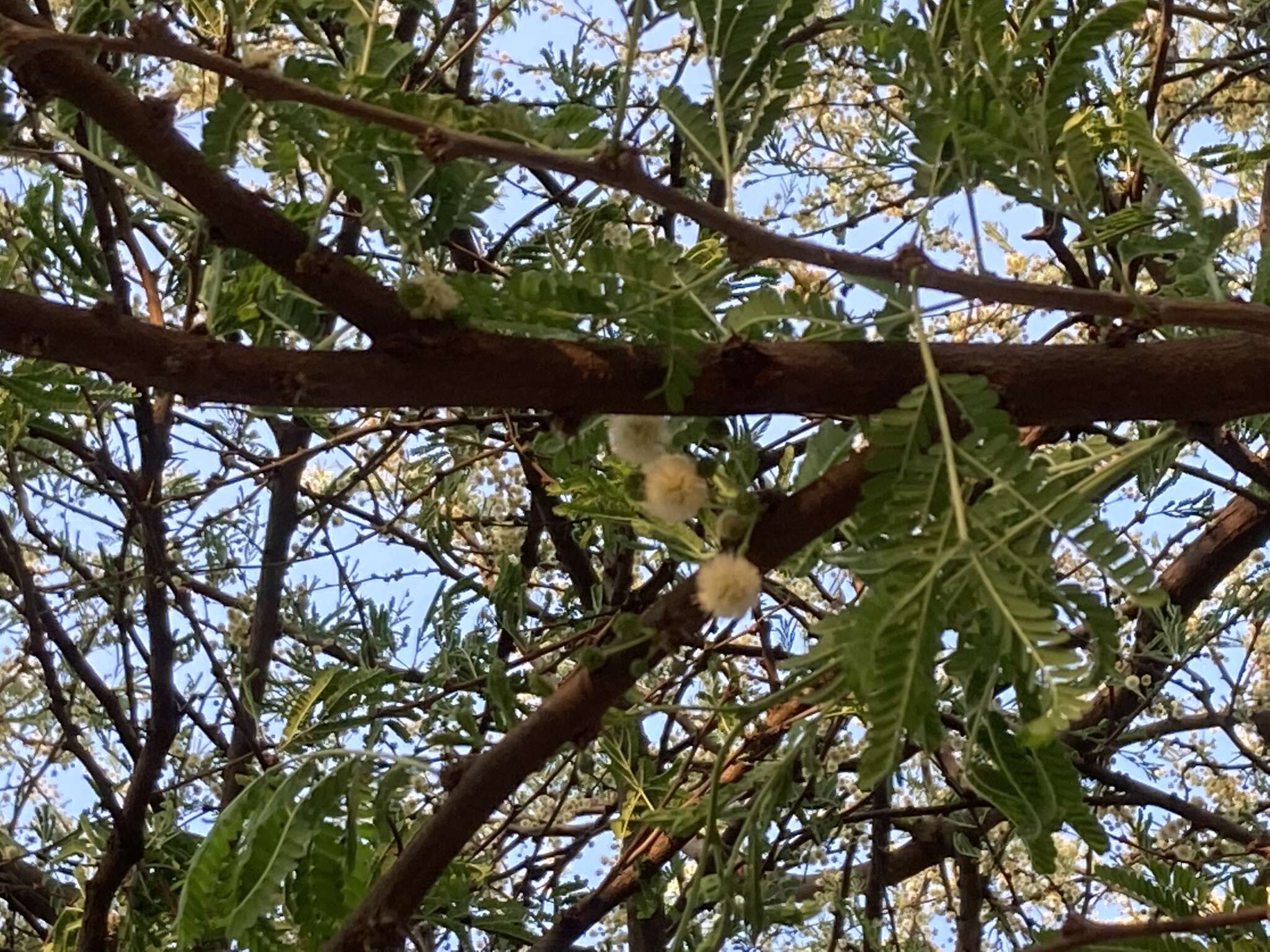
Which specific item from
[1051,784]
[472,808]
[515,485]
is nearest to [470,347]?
[472,808]

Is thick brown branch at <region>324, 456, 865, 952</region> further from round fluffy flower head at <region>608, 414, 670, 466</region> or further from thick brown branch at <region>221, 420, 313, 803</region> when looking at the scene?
thick brown branch at <region>221, 420, 313, 803</region>

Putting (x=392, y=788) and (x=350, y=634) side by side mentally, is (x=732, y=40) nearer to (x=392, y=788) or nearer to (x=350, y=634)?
(x=392, y=788)

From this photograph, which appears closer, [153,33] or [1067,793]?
[153,33]

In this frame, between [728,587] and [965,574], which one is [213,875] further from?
[965,574]

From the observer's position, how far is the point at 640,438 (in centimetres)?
62

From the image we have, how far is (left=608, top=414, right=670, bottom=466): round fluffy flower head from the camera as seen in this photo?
2.03 feet

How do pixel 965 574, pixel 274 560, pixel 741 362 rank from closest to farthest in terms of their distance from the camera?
1. pixel 965 574
2. pixel 741 362
3. pixel 274 560

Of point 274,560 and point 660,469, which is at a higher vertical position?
point 274,560

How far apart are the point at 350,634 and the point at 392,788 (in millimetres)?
681

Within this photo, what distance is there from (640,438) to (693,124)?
172 millimetres

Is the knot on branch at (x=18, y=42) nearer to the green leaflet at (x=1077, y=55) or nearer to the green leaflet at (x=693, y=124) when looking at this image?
the green leaflet at (x=693, y=124)

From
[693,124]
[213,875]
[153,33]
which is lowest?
[213,875]

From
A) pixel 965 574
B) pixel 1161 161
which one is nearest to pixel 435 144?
pixel 965 574

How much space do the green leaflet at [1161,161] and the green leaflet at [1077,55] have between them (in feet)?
0.25
